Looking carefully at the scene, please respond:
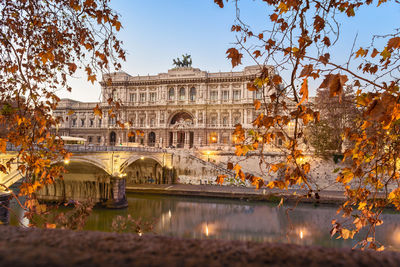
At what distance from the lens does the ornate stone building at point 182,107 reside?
1639 inches

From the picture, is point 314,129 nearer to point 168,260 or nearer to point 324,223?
point 324,223

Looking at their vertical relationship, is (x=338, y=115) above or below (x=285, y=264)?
above

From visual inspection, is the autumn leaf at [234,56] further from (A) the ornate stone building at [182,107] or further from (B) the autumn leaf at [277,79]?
(A) the ornate stone building at [182,107]

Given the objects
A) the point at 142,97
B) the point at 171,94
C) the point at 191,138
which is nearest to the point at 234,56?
the point at 191,138

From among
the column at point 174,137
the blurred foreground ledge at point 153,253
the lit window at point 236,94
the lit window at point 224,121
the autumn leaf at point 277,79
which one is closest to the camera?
the blurred foreground ledge at point 153,253

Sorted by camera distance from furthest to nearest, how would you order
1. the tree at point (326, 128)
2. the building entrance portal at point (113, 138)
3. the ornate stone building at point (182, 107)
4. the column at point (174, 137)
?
the building entrance portal at point (113, 138) < the column at point (174, 137) < the ornate stone building at point (182, 107) < the tree at point (326, 128)

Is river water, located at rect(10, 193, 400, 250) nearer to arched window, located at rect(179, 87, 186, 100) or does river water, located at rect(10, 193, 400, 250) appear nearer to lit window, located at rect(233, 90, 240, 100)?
lit window, located at rect(233, 90, 240, 100)

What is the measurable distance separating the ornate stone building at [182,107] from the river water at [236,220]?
20668 mm

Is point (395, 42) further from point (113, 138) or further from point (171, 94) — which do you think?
point (113, 138)

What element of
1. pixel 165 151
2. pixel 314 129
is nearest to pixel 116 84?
pixel 165 151

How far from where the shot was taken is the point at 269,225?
51.6ft

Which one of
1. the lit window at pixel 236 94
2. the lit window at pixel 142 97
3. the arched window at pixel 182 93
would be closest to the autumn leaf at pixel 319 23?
Result: the lit window at pixel 236 94

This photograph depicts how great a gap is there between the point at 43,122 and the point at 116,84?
148ft

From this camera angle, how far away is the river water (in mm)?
13734
